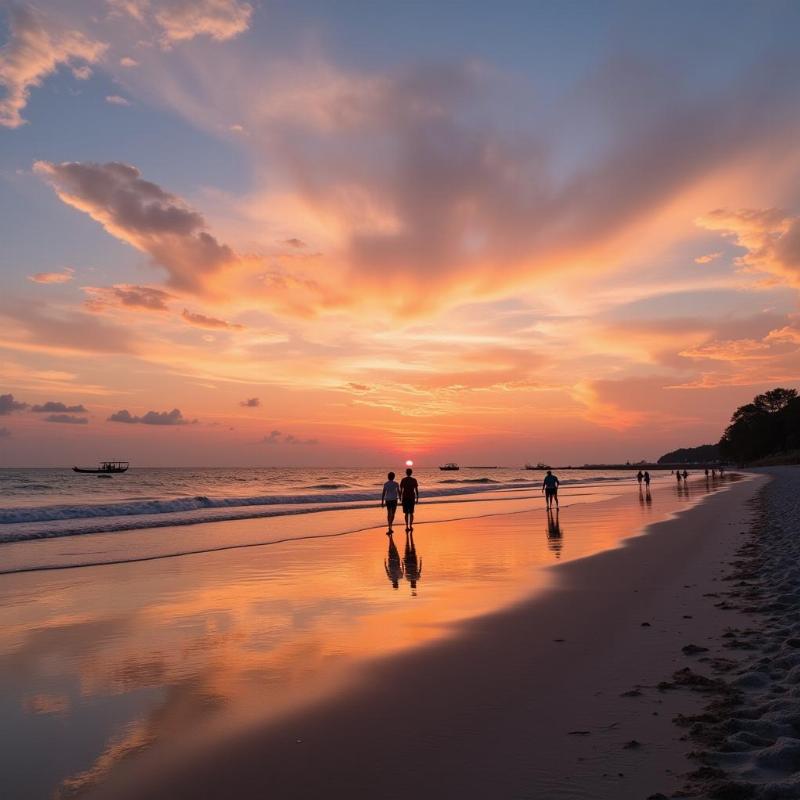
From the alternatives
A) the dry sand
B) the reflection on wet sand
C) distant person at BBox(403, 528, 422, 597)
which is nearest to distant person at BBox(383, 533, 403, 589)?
distant person at BBox(403, 528, 422, 597)

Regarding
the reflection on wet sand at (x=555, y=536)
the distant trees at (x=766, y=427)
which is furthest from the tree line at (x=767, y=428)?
the reflection on wet sand at (x=555, y=536)

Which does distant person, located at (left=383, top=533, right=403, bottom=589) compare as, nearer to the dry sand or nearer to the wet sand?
the wet sand

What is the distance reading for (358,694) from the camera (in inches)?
251

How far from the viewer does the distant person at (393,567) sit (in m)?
13.1

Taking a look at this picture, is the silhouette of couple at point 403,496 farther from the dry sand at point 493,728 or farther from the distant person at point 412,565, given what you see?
the dry sand at point 493,728

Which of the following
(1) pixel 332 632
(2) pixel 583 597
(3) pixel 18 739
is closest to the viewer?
(3) pixel 18 739

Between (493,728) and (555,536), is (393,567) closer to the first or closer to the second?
(555,536)

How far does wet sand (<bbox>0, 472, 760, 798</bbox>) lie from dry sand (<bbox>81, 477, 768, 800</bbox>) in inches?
0.9

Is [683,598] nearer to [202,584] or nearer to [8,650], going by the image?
[202,584]

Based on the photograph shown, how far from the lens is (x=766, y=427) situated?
472 feet

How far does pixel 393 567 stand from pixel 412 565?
1.81 feet

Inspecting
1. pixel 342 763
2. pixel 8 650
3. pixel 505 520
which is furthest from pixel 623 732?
pixel 505 520

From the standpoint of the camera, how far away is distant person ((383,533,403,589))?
1313 cm

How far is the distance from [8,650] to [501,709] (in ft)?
21.8
